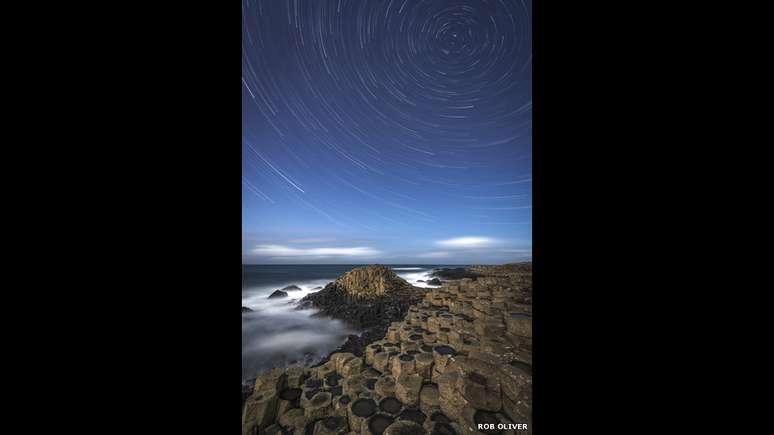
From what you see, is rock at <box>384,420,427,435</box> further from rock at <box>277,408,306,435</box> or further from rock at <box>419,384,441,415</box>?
rock at <box>277,408,306,435</box>

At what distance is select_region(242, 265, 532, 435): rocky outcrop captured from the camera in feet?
12.1

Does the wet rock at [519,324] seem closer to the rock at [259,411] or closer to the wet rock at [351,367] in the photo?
the wet rock at [351,367]

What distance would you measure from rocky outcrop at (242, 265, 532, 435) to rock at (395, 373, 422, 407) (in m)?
0.02

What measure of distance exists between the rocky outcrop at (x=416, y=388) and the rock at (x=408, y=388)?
16 mm

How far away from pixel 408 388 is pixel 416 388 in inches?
6.7

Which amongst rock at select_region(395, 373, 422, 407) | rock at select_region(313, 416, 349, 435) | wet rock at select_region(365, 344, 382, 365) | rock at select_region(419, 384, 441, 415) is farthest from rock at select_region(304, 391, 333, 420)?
rock at select_region(419, 384, 441, 415)

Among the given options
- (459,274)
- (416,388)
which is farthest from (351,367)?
(459,274)

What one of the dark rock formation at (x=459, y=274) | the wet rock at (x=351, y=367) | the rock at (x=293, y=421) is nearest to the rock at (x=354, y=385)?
the wet rock at (x=351, y=367)

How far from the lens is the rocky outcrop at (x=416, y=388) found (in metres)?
3.68

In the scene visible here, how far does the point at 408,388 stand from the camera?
4.39m

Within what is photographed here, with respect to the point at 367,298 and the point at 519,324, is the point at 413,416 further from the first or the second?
the point at 367,298
